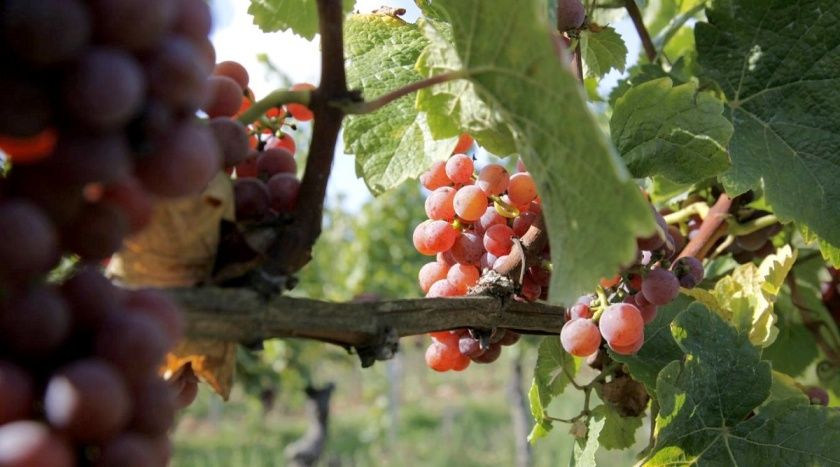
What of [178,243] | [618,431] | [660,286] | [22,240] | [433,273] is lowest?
[618,431]

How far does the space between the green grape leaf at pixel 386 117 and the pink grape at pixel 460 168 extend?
0.06 metres

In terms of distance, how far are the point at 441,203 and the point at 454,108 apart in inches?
9.6

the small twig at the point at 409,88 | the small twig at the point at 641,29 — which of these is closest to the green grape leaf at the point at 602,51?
the small twig at the point at 641,29

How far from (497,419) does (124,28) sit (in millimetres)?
14528

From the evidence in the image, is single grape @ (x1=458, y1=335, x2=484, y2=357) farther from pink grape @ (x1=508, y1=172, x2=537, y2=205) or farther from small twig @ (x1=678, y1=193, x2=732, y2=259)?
small twig @ (x1=678, y1=193, x2=732, y2=259)

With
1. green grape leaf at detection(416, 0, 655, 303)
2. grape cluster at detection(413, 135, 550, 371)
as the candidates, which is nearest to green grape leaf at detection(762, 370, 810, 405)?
grape cluster at detection(413, 135, 550, 371)

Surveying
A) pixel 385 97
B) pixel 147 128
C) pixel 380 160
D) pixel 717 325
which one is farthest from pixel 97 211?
pixel 717 325

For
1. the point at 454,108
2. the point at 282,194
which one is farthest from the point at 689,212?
the point at 282,194

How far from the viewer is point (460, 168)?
1148 mm

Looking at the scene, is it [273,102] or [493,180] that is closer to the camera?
[273,102]

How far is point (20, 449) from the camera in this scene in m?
0.47

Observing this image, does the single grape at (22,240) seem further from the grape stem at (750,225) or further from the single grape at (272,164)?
the grape stem at (750,225)

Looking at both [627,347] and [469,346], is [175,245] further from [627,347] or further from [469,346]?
[627,347]

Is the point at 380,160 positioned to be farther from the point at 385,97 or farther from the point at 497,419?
the point at 497,419
